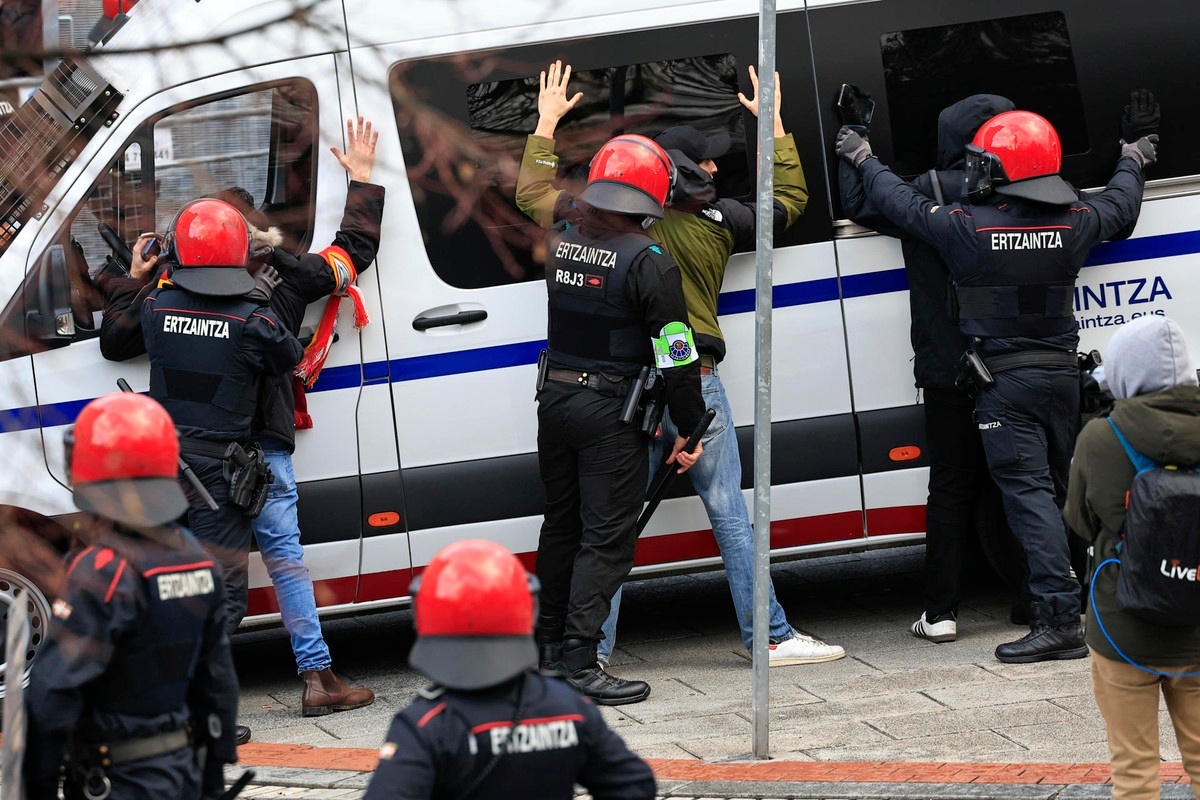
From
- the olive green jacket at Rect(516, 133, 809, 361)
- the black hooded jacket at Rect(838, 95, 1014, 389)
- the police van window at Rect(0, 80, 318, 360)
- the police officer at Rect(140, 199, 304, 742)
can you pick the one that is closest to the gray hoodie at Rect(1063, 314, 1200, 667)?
the black hooded jacket at Rect(838, 95, 1014, 389)

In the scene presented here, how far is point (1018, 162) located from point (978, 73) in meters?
0.56

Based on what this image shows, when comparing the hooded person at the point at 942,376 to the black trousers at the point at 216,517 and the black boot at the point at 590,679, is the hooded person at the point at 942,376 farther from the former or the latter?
the black trousers at the point at 216,517

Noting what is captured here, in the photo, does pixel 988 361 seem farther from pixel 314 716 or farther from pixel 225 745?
pixel 225 745

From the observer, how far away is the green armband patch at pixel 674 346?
5734 millimetres

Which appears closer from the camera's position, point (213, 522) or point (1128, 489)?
point (1128, 489)

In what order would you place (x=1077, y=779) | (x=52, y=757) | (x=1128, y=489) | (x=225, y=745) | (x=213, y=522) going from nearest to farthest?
(x=52, y=757) < (x=225, y=745) < (x=1128, y=489) < (x=1077, y=779) < (x=213, y=522)

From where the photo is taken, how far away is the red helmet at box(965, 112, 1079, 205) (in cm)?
609

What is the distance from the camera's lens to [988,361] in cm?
625

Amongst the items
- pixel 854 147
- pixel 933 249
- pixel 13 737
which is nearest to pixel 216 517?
pixel 13 737

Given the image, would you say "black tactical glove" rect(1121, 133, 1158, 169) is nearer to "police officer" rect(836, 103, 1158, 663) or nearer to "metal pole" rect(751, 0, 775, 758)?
"police officer" rect(836, 103, 1158, 663)

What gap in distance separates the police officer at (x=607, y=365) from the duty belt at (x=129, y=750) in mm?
2557

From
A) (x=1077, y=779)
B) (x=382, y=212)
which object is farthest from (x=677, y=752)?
(x=382, y=212)

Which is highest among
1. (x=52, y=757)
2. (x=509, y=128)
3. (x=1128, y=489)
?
(x=509, y=128)

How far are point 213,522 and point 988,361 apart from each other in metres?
3.03
